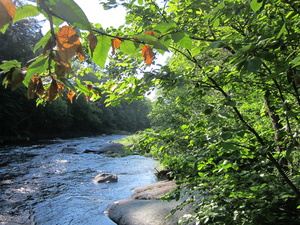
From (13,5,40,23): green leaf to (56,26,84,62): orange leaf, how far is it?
82 mm

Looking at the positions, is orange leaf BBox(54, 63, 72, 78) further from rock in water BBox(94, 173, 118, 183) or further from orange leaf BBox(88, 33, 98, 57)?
rock in water BBox(94, 173, 118, 183)

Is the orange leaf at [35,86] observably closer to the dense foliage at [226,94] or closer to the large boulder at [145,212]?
the dense foliage at [226,94]

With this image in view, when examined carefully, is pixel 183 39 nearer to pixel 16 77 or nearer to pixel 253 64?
pixel 253 64

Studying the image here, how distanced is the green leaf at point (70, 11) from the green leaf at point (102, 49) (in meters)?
0.18

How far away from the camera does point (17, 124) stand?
22.2 metres

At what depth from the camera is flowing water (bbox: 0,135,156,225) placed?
5.39m

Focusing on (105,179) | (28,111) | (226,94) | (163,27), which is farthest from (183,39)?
(28,111)

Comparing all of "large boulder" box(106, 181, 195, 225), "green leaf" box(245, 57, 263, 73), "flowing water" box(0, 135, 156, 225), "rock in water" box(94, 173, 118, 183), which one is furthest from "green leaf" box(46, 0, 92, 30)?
"rock in water" box(94, 173, 118, 183)

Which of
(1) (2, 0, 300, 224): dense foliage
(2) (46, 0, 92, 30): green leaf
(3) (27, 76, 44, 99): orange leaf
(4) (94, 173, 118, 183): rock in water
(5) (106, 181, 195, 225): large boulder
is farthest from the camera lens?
(4) (94, 173, 118, 183): rock in water

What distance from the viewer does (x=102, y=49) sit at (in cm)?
73

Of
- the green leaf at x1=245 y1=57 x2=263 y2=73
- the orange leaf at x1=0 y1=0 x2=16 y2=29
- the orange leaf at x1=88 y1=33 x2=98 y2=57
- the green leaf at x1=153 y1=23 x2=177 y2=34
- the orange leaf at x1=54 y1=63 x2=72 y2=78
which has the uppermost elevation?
the green leaf at x1=153 y1=23 x2=177 y2=34

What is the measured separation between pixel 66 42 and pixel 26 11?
0.13m

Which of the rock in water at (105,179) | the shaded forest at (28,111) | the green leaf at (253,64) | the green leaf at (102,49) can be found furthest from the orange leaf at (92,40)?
the shaded forest at (28,111)

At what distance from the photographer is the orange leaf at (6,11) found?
54 cm
